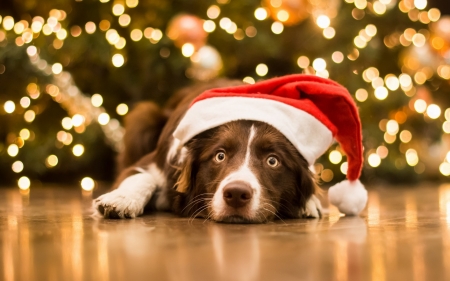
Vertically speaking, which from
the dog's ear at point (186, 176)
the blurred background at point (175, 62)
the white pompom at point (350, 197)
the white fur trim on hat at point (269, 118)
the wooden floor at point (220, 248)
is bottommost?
the wooden floor at point (220, 248)

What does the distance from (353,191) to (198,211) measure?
795 millimetres

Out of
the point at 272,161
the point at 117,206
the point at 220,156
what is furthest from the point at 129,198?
the point at 272,161

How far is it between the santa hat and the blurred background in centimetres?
172

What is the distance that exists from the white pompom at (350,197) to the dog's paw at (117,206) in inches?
40.3

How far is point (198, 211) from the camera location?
109 inches

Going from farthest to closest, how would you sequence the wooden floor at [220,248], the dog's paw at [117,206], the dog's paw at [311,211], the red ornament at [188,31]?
the red ornament at [188,31] → the dog's paw at [311,211] → the dog's paw at [117,206] → the wooden floor at [220,248]

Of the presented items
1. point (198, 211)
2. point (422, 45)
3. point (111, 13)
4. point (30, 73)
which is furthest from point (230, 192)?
point (422, 45)

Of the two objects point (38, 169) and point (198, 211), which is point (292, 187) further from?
point (38, 169)

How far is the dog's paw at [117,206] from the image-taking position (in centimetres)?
259

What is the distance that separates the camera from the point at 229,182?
240cm

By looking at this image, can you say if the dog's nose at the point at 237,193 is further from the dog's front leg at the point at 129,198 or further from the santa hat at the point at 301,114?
the dog's front leg at the point at 129,198

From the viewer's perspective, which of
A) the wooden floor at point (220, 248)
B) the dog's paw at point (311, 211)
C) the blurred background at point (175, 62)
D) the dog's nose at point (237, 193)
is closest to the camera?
the wooden floor at point (220, 248)

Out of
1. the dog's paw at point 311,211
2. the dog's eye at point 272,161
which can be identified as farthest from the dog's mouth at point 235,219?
the dog's paw at point 311,211

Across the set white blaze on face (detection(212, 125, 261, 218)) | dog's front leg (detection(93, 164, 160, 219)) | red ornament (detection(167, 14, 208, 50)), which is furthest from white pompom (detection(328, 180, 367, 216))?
red ornament (detection(167, 14, 208, 50))
